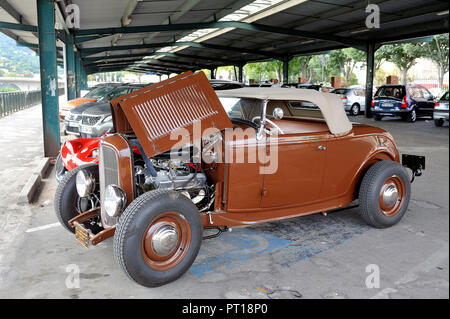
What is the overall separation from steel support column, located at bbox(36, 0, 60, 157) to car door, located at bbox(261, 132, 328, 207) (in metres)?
7.04

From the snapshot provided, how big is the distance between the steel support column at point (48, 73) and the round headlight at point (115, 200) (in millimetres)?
6651

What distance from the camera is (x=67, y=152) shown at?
5.99 metres

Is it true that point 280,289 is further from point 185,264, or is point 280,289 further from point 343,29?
point 343,29

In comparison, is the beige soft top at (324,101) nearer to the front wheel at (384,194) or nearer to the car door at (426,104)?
the front wheel at (384,194)

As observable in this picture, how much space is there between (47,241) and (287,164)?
115 inches

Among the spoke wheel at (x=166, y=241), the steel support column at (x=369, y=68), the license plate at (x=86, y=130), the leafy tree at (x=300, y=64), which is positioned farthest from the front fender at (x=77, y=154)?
the leafy tree at (x=300, y=64)

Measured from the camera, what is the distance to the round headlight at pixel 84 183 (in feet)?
14.4

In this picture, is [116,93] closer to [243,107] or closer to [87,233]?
[243,107]

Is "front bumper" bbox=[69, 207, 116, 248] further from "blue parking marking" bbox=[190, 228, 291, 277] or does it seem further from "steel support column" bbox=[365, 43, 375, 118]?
"steel support column" bbox=[365, 43, 375, 118]

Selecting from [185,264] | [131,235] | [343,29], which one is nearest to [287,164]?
[185,264]

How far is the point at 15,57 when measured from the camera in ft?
146

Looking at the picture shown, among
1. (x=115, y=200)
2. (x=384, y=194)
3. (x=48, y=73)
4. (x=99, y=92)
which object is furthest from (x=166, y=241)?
(x=99, y=92)
